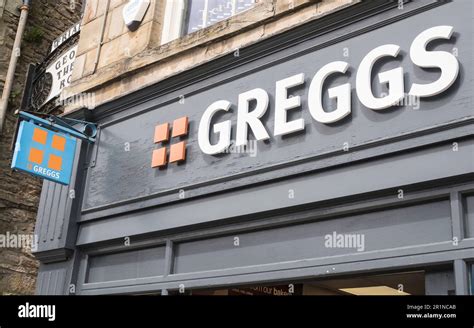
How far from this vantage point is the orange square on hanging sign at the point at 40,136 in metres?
6.16

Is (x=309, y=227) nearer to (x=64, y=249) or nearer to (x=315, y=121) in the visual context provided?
(x=315, y=121)

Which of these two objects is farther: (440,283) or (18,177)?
(18,177)

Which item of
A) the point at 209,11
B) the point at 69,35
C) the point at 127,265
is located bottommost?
the point at 127,265

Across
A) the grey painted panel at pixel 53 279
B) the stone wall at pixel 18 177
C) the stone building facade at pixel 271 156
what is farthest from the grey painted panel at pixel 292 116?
the stone wall at pixel 18 177

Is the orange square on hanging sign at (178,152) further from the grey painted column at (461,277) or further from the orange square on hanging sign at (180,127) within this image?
the grey painted column at (461,277)

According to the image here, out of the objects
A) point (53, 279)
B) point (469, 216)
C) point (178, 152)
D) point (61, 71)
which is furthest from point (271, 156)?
point (61, 71)

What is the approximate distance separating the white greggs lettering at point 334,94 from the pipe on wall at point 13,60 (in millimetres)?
5757

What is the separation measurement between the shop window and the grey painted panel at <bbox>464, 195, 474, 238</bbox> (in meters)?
3.30

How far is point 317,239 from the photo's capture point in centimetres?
459

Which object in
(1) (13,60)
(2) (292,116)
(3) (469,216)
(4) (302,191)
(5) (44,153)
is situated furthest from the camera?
(1) (13,60)

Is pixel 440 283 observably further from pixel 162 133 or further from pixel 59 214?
pixel 59 214

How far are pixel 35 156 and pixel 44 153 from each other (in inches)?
5.1

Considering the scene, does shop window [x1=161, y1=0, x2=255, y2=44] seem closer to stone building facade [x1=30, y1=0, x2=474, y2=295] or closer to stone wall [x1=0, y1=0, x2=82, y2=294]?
stone building facade [x1=30, y1=0, x2=474, y2=295]

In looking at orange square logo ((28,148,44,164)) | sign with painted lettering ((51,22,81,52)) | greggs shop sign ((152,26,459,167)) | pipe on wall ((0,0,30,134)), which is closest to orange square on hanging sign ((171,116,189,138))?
greggs shop sign ((152,26,459,167))
